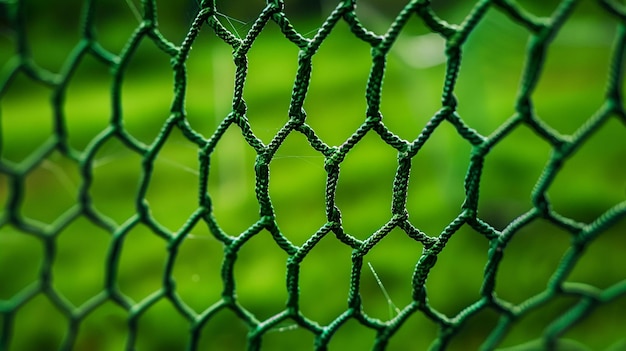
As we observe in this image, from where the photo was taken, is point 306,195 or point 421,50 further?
point 421,50

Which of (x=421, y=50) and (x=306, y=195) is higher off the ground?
(x=421, y=50)

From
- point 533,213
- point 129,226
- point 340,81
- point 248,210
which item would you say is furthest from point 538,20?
point 340,81

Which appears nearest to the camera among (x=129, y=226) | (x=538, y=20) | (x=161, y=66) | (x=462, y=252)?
(x=538, y=20)

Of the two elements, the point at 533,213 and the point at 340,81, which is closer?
the point at 533,213

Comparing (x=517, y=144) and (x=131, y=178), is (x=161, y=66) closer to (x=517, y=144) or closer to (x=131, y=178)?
(x=131, y=178)

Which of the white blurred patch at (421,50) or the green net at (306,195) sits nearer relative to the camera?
the green net at (306,195)
